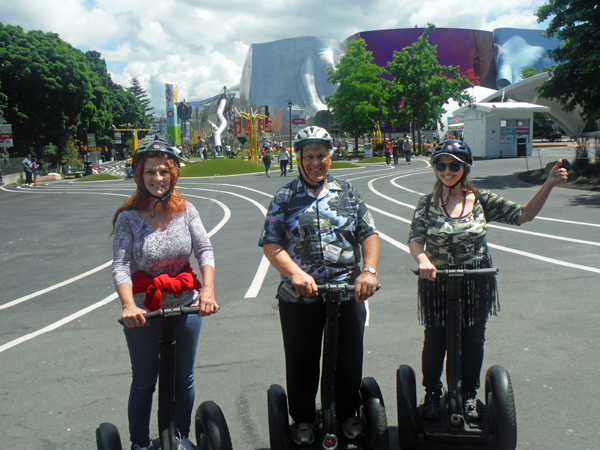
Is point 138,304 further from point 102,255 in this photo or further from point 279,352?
point 102,255

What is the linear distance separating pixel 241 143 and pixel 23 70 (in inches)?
1265

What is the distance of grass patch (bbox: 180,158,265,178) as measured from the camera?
33.4 metres

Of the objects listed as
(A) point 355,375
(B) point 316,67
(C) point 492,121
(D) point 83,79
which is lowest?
(A) point 355,375

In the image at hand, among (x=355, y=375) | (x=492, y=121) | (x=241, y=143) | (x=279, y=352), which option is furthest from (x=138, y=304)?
(x=241, y=143)

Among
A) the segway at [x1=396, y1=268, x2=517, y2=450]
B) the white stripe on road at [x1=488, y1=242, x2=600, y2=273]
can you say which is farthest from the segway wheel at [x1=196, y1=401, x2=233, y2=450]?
the white stripe on road at [x1=488, y1=242, x2=600, y2=273]

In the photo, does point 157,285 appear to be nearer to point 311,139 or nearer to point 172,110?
point 311,139

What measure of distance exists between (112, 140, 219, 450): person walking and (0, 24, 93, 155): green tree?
4329 centimetres

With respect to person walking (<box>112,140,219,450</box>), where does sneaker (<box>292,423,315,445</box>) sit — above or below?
below

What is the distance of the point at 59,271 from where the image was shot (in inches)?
329

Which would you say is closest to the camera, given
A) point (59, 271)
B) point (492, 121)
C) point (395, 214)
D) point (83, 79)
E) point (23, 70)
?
point (59, 271)

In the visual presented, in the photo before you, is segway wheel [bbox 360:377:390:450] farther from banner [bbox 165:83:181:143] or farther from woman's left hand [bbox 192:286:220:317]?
banner [bbox 165:83:181:143]

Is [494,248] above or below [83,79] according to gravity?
below

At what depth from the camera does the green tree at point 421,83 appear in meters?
46.2

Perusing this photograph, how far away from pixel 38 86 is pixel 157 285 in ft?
147
